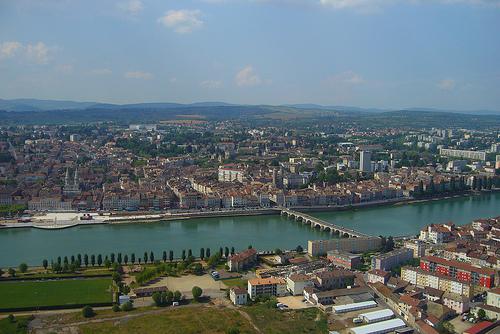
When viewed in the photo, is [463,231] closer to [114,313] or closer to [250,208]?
[250,208]

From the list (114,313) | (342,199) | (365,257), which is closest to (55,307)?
(114,313)

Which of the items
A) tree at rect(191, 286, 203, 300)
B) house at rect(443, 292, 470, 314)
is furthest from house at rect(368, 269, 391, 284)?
tree at rect(191, 286, 203, 300)

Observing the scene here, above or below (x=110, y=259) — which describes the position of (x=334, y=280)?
above

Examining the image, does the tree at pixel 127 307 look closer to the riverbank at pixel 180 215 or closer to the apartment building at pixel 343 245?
the apartment building at pixel 343 245

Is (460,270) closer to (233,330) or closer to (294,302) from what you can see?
(294,302)

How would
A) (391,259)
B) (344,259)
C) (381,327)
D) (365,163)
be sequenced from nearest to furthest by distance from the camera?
(381,327) → (391,259) → (344,259) → (365,163)

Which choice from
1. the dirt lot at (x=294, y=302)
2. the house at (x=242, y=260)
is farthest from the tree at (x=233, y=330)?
the house at (x=242, y=260)

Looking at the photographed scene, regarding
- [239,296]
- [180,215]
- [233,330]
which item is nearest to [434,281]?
[239,296]

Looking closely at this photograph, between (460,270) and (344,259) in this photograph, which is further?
(344,259)
